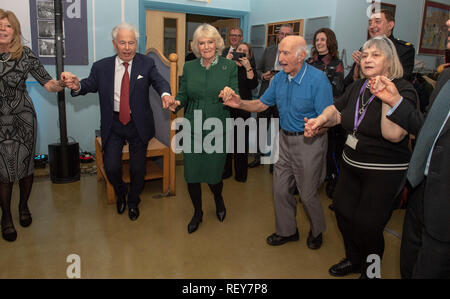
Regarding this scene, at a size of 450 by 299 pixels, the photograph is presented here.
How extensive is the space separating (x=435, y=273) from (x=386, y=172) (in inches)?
21.1

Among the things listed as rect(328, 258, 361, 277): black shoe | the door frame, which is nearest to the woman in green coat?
rect(328, 258, 361, 277): black shoe

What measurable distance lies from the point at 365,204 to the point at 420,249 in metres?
0.44

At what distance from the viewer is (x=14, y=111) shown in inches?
95.4

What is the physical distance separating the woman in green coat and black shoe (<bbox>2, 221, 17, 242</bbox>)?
1262 mm

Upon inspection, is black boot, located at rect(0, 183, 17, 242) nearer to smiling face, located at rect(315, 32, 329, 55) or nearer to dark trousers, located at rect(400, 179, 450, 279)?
dark trousers, located at rect(400, 179, 450, 279)

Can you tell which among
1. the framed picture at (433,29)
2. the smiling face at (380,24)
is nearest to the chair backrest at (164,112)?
the smiling face at (380,24)

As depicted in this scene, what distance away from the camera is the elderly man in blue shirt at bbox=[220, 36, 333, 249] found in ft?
7.18

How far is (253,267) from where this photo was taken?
7.57ft

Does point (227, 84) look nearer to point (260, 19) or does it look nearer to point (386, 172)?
point (386, 172)

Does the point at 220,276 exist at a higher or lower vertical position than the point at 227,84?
lower

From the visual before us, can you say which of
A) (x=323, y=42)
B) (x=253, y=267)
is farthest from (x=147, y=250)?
(x=323, y=42)

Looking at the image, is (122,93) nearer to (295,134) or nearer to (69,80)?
(69,80)

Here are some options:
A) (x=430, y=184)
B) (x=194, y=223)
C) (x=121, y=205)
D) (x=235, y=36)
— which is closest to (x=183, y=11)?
(x=235, y=36)

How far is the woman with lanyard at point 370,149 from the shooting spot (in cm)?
171
